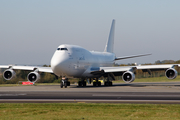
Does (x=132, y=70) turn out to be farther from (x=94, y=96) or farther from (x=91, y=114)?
(x=91, y=114)

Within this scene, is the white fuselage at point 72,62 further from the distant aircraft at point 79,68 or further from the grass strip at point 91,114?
the grass strip at point 91,114

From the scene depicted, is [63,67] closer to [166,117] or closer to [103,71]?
[103,71]

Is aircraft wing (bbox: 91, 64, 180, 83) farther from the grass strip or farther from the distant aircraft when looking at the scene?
the grass strip

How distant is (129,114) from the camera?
12.9 meters

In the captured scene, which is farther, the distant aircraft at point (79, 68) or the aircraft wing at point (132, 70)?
the aircraft wing at point (132, 70)

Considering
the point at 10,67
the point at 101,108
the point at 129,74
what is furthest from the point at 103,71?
the point at 101,108

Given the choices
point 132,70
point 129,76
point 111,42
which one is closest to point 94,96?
point 129,76

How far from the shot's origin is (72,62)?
37969 millimetres

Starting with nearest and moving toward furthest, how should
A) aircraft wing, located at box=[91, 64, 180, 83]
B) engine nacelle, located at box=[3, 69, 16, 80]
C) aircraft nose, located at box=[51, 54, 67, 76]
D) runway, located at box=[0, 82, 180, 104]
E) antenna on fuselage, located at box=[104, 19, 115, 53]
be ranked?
Answer: runway, located at box=[0, 82, 180, 104], aircraft nose, located at box=[51, 54, 67, 76], aircraft wing, located at box=[91, 64, 180, 83], engine nacelle, located at box=[3, 69, 16, 80], antenna on fuselage, located at box=[104, 19, 115, 53]

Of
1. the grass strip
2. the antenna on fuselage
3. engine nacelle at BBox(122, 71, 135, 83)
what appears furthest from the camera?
the antenna on fuselage

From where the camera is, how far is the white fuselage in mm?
36406

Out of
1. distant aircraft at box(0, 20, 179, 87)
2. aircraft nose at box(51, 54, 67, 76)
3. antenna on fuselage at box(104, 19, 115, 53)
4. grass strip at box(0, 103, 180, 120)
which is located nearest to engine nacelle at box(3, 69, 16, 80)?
distant aircraft at box(0, 20, 179, 87)

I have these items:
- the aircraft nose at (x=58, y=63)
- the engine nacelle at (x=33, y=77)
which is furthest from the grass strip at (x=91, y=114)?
the engine nacelle at (x=33, y=77)

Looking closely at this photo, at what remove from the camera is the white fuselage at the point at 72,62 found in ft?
119
